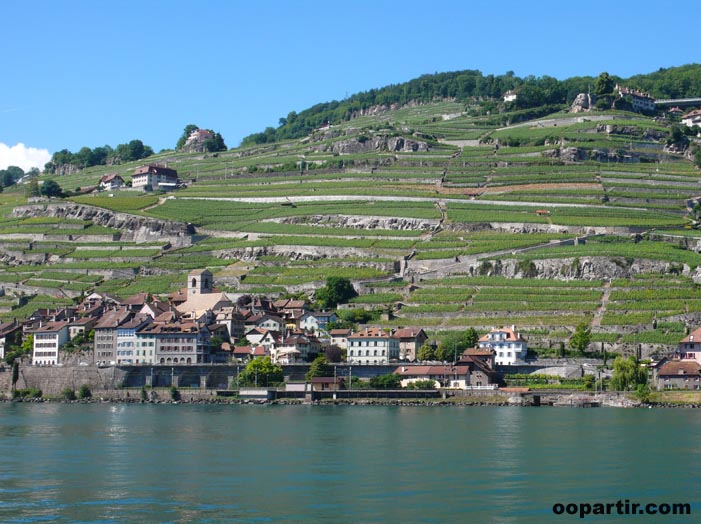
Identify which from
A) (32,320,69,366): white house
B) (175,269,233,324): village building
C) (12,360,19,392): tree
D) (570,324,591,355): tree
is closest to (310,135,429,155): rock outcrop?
(175,269,233,324): village building

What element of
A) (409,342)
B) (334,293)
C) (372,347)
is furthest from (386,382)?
(334,293)

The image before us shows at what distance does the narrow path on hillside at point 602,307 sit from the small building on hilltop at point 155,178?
79.2 meters

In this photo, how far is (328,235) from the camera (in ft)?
406

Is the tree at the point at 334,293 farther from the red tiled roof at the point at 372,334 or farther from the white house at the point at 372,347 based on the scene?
the white house at the point at 372,347

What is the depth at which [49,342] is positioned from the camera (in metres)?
103

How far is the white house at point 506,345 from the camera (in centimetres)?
9019

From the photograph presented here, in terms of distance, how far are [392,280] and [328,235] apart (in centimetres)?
1703

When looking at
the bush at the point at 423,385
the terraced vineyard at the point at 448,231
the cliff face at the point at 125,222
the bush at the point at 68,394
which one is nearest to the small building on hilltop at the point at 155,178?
the terraced vineyard at the point at 448,231

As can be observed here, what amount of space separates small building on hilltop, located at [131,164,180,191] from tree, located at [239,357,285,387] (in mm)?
72627

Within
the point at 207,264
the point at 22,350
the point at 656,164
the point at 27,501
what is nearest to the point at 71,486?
the point at 27,501

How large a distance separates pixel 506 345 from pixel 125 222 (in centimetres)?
6158

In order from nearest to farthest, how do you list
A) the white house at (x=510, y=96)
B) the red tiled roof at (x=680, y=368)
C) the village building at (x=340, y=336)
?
the red tiled roof at (x=680, y=368) < the village building at (x=340, y=336) < the white house at (x=510, y=96)

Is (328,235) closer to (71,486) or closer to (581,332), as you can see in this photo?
(581,332)

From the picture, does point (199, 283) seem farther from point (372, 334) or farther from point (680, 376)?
point (680, 376)
